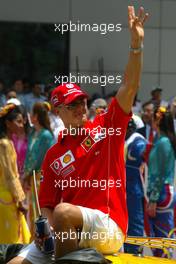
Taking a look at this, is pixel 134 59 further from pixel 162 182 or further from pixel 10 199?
pixel 162 182

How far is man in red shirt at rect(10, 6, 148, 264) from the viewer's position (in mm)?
4652

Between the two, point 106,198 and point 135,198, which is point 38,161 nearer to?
point 135,198

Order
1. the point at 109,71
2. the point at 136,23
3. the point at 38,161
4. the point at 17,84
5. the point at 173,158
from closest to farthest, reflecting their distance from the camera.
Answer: the point at 136,23 < the point at 173,158 < the point at 38,161 < the point at 17,84 < the point at 109,71

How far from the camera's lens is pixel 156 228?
897 cm

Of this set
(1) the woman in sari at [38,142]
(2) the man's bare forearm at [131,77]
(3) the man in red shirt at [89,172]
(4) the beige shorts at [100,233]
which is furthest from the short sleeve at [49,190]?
(1) the woman in sari at [38,142]

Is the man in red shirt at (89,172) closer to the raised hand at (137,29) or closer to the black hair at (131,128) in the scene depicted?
the raised hand at (137,29)

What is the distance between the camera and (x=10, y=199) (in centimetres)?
807

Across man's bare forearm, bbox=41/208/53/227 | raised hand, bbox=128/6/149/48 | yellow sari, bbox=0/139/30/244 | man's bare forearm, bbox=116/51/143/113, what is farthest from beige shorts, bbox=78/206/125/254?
yellow sari, bbox=0/139/30/244

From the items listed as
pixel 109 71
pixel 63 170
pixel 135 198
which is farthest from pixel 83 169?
pixel 109 71

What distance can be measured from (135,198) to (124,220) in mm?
3898

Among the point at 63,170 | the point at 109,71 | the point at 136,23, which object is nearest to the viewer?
the point at 136,23

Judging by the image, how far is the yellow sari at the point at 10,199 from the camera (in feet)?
26.1

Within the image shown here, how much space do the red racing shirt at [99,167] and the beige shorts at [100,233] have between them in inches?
2.2

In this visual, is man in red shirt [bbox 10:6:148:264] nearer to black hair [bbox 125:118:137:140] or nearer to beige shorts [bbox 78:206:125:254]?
beige shorts [bbox 78:206:125:254]
